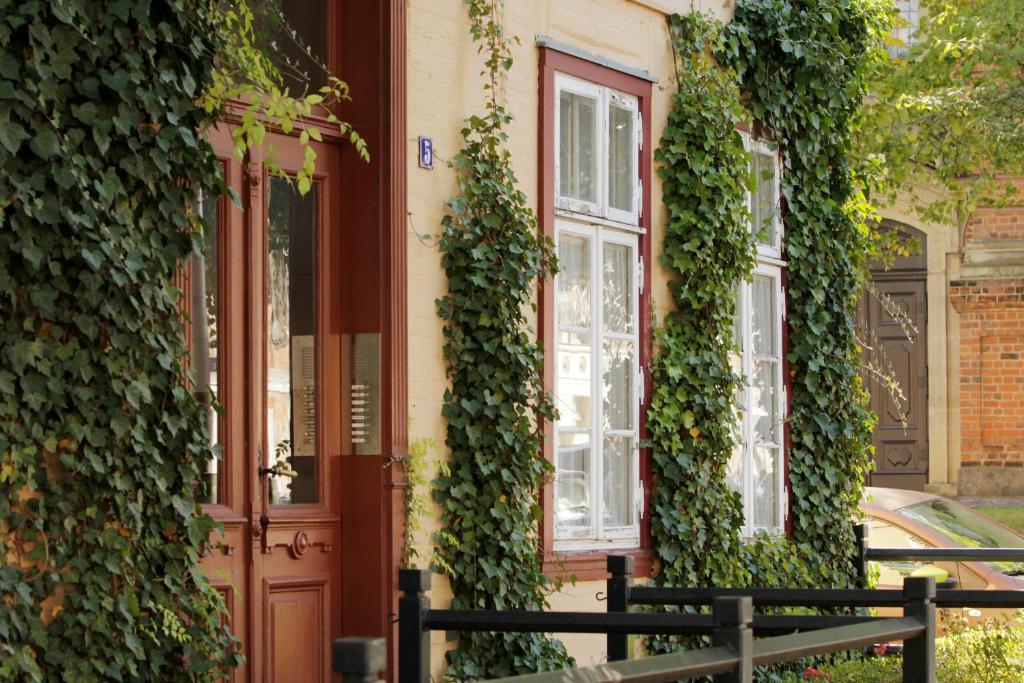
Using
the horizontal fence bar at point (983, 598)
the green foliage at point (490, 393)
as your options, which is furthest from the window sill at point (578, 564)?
the horizontal fence bar at point (983, 598)

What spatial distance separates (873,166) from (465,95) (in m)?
4.71

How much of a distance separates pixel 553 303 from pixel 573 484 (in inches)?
38.7

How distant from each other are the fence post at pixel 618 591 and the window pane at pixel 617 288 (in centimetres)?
280

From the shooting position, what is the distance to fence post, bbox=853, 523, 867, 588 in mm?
10195

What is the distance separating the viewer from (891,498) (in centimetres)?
1158

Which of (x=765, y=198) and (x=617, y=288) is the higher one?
(x=765, y=198)

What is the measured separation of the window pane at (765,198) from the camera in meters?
9.86

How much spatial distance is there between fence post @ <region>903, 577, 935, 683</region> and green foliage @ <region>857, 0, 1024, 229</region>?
34.0 ft

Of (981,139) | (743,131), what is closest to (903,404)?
(981,139)

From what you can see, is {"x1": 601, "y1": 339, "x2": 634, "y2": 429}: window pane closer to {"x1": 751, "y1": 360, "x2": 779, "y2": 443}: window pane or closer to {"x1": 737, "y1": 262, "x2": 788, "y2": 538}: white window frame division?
{"x1": 737, "y1": 262, "x2": 788, "y2": 538}: white window frame division

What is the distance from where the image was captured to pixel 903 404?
1967 centimetres

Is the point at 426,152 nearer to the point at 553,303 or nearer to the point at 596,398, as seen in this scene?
A: the point at 553,303

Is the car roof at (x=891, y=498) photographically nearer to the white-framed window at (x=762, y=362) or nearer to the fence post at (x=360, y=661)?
the white-framed window at (x=762, y=362)

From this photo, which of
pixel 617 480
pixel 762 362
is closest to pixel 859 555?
pixel 762 362
